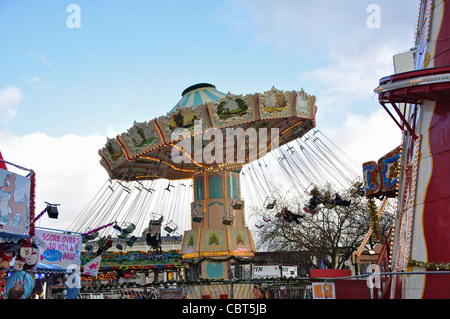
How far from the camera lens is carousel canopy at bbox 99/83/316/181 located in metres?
20.2

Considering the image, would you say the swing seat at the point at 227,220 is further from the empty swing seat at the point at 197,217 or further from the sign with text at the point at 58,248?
the sign with text at the point at 58,248

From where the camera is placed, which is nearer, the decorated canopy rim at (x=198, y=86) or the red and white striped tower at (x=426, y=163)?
the red and white striped tower at (x=426, y=163)

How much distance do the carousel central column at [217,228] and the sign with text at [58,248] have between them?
6421 mm

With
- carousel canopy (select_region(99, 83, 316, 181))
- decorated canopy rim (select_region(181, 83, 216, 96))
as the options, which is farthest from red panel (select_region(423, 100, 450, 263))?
decorated canopy rim (select_region(181, 83, 216, 96))

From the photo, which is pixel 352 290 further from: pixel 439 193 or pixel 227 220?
pixel 227 220

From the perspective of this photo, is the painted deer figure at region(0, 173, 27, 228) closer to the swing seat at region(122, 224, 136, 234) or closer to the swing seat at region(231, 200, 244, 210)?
the swing seat at region(122, 224, 136, 234)

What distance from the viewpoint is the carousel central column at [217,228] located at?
71.8ft

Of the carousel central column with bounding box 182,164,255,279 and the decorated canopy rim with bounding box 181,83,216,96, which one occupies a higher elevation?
the decorated canopy rim with bounding box 181,83,216,96

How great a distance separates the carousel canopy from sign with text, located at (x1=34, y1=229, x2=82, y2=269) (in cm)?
581

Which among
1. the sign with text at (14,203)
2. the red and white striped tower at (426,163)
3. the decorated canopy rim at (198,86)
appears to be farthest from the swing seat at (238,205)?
the sign with text at (14,203)

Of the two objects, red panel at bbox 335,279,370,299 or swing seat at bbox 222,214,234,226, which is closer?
red panel at bbox 335,279,370,299

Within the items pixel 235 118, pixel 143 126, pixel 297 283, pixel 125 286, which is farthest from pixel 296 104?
pixel 125 286
